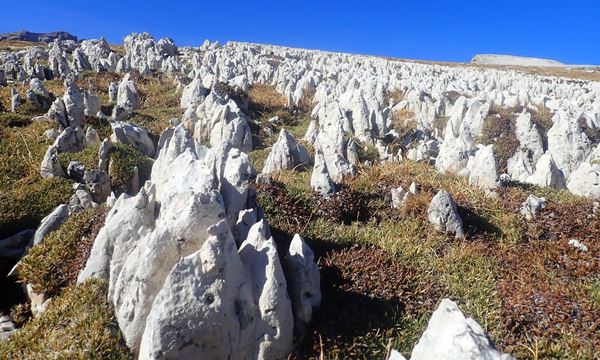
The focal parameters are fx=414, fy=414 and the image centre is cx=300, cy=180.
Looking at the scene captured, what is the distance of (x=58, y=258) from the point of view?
265 inches

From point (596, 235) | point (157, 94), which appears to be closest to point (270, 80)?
point (157, 94)

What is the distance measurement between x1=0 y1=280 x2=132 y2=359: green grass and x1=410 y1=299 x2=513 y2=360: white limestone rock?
11.2 feet

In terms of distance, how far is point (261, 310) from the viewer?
514 cm

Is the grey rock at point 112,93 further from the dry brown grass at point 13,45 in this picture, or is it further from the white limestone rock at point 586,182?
the dry brown grass at point 13,45

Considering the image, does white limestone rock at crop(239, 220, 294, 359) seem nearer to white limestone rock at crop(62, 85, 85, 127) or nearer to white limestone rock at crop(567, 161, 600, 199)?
white limestone rock at crop(567, 161, 600, 199)

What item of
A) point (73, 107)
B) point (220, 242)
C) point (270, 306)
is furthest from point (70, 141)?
point (270, 306)

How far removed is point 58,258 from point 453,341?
6152mm

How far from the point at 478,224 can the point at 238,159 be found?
5.40 metres

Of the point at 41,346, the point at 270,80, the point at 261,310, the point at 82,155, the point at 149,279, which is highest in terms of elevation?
the point at 270,80

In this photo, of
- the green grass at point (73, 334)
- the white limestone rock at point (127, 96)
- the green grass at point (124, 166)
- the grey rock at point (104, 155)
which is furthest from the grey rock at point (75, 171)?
the white limestone rock at point (127, 96)

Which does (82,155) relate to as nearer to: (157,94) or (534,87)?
(157,94)

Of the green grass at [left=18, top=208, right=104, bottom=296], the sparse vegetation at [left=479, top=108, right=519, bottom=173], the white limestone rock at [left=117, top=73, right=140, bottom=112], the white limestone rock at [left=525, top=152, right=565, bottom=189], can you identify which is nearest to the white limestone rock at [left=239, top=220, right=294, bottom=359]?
the green grass at [left=18, top=208, right=104, bottom=296]

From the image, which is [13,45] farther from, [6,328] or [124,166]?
[6,328]

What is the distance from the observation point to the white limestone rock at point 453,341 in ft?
11.0
